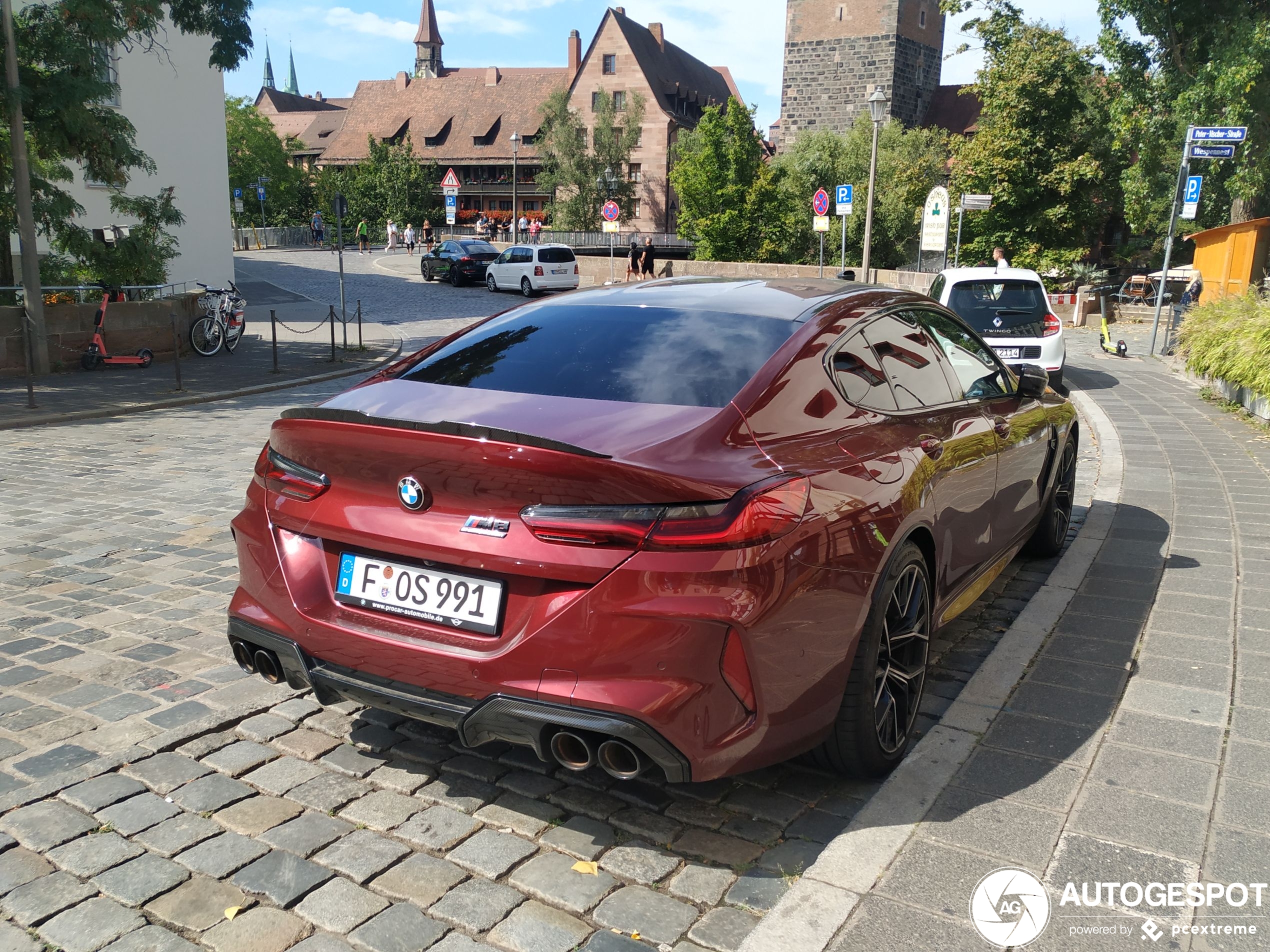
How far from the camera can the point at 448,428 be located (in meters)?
3.08

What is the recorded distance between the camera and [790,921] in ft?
9.23

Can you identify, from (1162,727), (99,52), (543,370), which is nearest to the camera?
(543,370)

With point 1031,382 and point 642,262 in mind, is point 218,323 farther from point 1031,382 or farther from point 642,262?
point 642,262

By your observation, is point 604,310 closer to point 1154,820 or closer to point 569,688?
point 569,688

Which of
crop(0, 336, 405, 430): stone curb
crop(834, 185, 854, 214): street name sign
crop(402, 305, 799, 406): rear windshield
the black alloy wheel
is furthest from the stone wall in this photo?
crop(834, 185, 854, 214): street name sign

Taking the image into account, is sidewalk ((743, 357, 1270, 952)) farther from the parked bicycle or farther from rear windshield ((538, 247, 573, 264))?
rear windshield ((538, 247, 573, 264))

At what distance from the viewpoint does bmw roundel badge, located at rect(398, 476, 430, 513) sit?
310 centimetres

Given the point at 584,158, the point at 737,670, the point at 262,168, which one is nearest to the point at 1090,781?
the point at 737,670

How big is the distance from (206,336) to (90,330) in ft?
6.95

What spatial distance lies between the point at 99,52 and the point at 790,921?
697 inches

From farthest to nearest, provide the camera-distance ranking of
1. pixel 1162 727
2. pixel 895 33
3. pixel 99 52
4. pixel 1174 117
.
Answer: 1. pixel 895 33
2. pixel 1174 117
3. pixel 99 52
4. pixel 1162 727

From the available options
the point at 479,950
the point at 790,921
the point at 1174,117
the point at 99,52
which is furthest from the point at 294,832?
the point at 1174,117

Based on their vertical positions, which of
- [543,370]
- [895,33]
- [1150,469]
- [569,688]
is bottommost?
[1150,469]

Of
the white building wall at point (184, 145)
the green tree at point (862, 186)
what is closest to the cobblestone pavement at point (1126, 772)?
the white building wall at point (184, 145)
